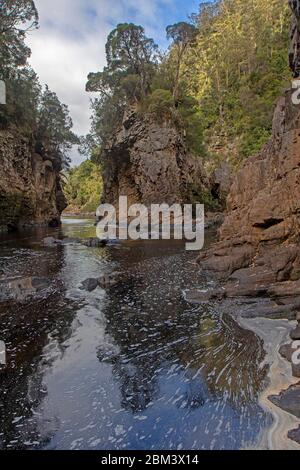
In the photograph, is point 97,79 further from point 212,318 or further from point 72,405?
point 72,405

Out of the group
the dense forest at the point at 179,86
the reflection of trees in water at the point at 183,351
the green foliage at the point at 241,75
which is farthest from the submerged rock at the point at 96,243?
the green foliage at the point at 241,75

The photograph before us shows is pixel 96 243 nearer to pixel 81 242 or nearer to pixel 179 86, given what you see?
pixel 81 242

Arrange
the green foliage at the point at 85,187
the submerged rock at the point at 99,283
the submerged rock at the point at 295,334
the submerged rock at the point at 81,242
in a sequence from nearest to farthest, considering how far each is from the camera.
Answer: the submerged rock at the point at 295,334, the submerged rock at the point at 99,283, the submerged rock at the point at 81,242, the green foliage at the point at 85,187

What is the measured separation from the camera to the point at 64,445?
470 centimetres

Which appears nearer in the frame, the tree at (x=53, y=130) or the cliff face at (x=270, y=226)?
the cliff face at (x=270, y=226)

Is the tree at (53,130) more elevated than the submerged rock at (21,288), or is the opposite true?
the tree at (53,130)

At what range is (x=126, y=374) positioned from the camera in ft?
21.7

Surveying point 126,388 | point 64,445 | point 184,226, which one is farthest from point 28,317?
point 184,226

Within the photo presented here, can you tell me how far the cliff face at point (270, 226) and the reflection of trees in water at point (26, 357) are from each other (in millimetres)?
4990

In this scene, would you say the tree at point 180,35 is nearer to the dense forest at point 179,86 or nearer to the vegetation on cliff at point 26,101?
the dense forest at point 179,86

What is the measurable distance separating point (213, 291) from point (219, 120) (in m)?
51.8

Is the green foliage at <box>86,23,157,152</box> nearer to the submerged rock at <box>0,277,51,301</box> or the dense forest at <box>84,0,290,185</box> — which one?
the dense forest at <box>84,0,290,185</box>

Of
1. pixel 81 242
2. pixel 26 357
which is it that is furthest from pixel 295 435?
pixel 81 242

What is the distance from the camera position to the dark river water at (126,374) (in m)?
4.88
